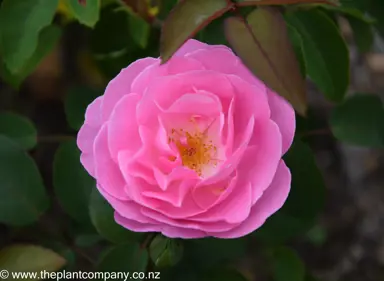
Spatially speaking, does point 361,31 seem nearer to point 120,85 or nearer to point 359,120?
point 359,120

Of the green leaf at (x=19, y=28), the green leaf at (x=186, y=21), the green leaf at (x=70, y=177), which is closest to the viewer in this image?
the green leaf at (x=186, y=21)

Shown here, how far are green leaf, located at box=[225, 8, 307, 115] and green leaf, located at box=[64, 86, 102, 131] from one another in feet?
0.96

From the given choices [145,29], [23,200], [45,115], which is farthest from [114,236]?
[45,115]

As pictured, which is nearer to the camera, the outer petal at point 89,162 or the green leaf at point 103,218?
the outer petal at point 89,162

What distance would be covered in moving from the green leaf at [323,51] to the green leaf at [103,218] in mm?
244

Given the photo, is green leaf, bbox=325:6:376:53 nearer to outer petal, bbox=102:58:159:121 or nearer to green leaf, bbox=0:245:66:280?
outer petal, bbox=102:58:159:121

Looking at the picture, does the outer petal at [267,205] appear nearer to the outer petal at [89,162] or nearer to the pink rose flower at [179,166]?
the pink rose flower at [179,166]

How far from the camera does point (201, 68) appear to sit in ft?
1.50

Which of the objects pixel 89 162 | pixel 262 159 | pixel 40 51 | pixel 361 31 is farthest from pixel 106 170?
pixel 361 31

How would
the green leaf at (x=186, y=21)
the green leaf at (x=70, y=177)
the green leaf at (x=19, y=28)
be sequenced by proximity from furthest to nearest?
the green leaf at (x=70, y=177) → the green leaf at (x=19, y=28) → the green leaf at (x=186, y=21)

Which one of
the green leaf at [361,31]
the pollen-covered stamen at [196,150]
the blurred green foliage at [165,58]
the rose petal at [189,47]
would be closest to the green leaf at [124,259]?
the blurred green foliage at [165,58]

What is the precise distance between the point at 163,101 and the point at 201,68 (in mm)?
43

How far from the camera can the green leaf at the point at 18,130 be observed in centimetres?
67

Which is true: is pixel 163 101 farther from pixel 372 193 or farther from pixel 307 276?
pixel 372 193
